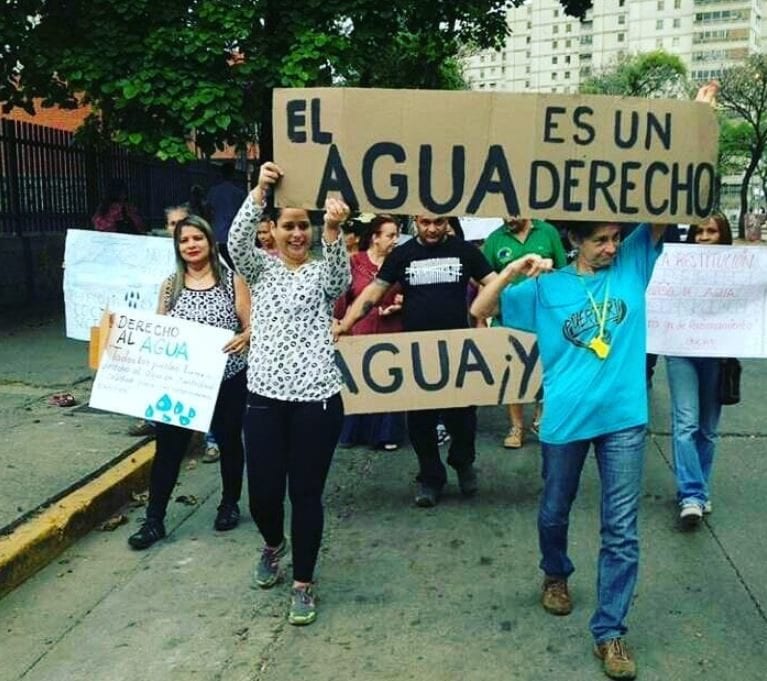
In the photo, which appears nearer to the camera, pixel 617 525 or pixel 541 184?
pixel 617 525

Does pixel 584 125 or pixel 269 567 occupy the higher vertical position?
pixel 584 125

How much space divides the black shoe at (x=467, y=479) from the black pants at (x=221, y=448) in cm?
135

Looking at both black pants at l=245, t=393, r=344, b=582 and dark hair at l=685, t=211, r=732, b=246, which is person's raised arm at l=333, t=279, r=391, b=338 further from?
dark hair at l=685, t=211, r=732, b=246

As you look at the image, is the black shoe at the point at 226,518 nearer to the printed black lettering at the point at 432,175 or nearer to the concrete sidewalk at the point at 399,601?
the concrete sidewalk at the point at 399,601

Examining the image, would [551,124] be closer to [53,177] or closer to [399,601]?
[399,601]

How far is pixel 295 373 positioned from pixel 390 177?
2.99ft

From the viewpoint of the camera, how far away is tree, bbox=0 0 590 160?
9641 mm

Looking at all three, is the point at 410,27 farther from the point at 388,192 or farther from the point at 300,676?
the point at 300,676

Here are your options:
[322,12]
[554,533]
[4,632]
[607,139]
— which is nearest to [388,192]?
[607,139]

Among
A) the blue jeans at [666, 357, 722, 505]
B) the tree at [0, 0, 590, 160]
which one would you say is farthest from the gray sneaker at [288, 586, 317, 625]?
the tree at [0, 0, 590, 160]

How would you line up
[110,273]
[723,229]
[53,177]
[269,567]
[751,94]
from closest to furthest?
1. [269,567]
2. [723,229]
3. [110,273]
4. [53,177]
5. [751,94]

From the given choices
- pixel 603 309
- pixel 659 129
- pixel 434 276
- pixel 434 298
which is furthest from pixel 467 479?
pixel 659 129

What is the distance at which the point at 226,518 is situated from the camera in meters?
5.08

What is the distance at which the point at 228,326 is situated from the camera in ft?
16.2
